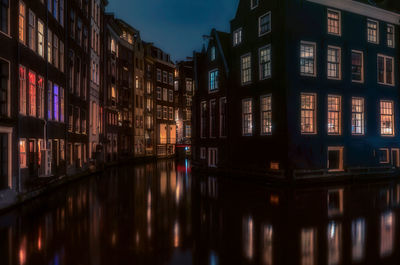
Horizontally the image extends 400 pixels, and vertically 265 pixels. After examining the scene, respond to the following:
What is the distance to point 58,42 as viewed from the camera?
24.5m

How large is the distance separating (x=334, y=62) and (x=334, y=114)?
407 centimetres

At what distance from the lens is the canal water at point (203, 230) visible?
778 cm

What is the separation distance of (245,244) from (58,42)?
21.3 meters

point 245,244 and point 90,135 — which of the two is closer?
point 245,244

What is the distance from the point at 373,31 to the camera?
29719 mm

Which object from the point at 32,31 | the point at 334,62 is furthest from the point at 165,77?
the point at 32,31

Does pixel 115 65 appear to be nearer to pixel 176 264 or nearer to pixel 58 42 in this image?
pixel 58 42

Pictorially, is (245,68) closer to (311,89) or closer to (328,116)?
(311,89)

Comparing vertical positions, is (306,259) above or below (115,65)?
below

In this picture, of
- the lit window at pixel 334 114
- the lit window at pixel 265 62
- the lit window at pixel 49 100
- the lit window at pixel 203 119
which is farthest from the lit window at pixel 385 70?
the lit window at pixel 49 100

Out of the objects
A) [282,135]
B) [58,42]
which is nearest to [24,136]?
[58,42]

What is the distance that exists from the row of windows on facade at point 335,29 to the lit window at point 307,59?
7.61ft

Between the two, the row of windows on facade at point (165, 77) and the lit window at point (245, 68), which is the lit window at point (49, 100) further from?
the row of windows on facade at point (165, 77)

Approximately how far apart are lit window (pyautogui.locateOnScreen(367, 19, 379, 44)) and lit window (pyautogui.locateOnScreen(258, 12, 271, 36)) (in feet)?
29.9
